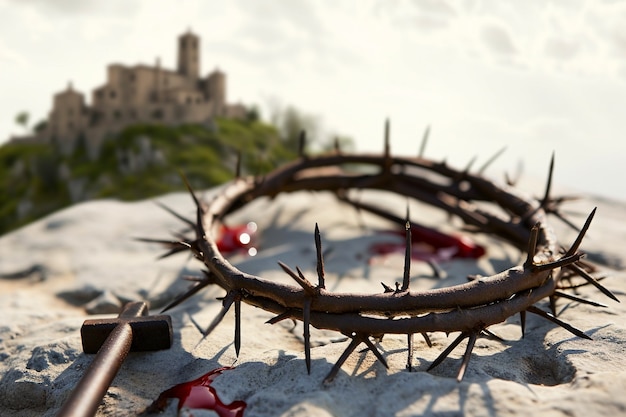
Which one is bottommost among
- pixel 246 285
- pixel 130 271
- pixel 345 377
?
pixel 130 271

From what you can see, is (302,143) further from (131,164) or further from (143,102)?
(143,102)

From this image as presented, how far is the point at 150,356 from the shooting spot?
3389 millimetres

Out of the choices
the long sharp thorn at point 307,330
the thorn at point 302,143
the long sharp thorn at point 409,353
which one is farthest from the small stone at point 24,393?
A: the thorn at point 302,143

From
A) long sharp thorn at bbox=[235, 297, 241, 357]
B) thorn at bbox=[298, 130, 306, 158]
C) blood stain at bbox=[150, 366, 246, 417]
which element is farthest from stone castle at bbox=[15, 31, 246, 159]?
blood stain at bbox=[150, 366, 246, 417]

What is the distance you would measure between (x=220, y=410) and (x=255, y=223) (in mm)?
5545

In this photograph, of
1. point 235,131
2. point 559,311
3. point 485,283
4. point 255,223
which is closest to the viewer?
point 485,283

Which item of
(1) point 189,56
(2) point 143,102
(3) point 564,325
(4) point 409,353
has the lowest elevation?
(4) point 409,353

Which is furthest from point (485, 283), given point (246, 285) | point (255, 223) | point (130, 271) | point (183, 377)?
point (255, 223)

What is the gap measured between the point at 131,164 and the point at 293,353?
47.3 m

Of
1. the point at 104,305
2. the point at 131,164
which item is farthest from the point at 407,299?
the point at 131,164

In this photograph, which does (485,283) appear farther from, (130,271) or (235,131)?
(235,131)

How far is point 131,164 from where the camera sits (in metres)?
47.4

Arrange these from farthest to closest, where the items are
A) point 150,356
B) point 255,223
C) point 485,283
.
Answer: point 255,223 → point 150,356 → point 485,283

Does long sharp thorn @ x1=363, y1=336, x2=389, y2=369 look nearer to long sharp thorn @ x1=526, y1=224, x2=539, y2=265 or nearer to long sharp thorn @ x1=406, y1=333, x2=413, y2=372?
long sharp thorn @ x1=406, y1=333, x2=413, y2=372
